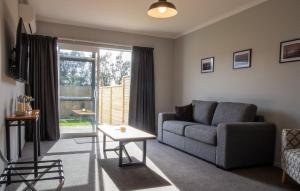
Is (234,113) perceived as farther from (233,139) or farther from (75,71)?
(75,71)

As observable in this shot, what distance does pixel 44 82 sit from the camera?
4.88 metres

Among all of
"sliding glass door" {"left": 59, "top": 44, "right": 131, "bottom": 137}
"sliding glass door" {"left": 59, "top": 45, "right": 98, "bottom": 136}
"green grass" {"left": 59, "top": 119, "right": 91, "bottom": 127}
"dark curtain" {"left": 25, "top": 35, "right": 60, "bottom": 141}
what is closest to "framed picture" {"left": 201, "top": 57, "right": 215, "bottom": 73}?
"sliding glass door" {"left": 59, "top": 44, "right": 131, "bottom": 137}

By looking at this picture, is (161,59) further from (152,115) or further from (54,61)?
(54,61)

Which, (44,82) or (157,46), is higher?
(157,46)

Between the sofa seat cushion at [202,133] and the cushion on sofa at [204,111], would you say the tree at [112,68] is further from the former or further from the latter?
the sofa seat cushion at [202,133]

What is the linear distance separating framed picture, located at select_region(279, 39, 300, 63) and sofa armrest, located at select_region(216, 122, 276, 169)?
0.93 meters

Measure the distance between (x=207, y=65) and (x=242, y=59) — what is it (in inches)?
37.8

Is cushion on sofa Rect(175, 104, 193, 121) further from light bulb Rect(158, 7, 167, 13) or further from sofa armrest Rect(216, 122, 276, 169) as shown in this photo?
light bulb Rect(158, 7, 167, 13)

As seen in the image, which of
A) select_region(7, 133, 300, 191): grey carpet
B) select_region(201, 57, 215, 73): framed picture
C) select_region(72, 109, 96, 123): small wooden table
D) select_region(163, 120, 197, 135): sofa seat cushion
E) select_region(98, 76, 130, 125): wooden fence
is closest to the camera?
select_region(7, 133, 300, 191): grey carpet

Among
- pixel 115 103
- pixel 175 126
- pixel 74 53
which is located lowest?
pixel 175 126

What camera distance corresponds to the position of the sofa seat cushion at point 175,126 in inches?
163

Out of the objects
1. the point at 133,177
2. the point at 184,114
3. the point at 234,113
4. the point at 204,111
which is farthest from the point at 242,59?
the point at 133,177

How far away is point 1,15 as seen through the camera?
8.13ft

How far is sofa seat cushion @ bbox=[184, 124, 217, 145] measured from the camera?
337cm
